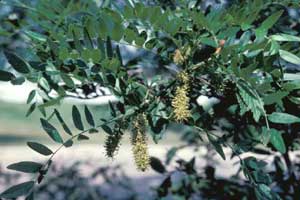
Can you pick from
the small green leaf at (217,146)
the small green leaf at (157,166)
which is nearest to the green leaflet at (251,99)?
the small green leaf at (217,146)

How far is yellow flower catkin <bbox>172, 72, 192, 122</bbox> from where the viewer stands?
934 millimetres

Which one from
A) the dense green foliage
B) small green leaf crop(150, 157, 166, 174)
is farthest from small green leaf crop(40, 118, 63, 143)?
small green leaf crop(150, 157, 166, 174)

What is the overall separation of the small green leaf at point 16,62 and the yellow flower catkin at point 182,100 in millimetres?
248

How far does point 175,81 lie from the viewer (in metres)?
0.99

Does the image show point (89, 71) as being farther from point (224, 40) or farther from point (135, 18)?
point (224, 40)

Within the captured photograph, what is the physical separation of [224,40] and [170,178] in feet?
2.51

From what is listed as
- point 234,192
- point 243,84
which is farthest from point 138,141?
point 234,192

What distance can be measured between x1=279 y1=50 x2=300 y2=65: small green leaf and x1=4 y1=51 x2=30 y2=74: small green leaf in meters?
0.41

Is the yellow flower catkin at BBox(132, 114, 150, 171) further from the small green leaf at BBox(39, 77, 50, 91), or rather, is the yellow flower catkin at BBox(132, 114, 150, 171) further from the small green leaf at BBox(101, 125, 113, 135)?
the small green leaf at BBox(39, 77, 50, 91)

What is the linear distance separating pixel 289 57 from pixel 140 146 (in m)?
0.28

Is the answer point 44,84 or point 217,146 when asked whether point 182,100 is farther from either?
point 44,84

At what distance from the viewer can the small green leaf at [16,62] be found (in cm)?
94

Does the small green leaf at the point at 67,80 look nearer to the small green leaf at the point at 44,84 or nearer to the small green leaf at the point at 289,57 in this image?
the small green leaf at the point at 44,84

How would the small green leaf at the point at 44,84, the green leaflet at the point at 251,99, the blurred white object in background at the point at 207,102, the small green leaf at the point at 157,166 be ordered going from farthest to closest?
the small green leaf at the point at 157,166 → the blurred white object in background at the point at 207,102 → the small green leaf at the point at 44,84 → the green leaflet at the point at 251,99
